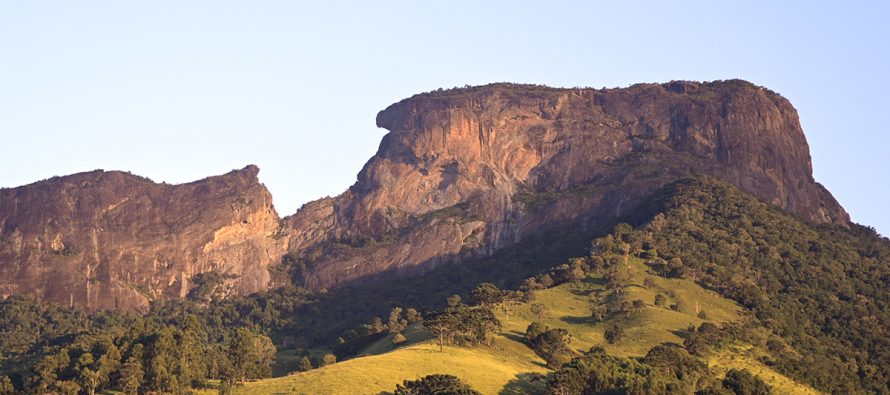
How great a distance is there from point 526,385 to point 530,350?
1924 centimetres

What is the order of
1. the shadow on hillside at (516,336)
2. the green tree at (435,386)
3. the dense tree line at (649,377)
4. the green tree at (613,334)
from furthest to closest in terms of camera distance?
the green tree at (613,334), the shadow on hillside at (516,336), the dense tree line at (649,377), the green tree at (435,386)

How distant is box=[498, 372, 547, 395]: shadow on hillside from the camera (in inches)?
4766

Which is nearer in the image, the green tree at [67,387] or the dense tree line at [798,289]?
the green tree at [67,387]

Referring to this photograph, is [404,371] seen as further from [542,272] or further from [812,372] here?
[542,272]

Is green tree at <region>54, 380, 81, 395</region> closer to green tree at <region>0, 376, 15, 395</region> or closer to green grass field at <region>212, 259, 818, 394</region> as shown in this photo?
green tree at <region>0, 376, 15, 395</region>

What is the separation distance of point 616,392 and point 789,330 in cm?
5486

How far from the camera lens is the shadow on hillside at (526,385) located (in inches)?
4766

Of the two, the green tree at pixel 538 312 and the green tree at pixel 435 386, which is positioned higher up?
the green tree at pixel 538 312

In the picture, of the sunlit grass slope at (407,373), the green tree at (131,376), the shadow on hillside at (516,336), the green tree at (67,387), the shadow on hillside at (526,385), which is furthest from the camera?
the shadow on hillside at (516,336)

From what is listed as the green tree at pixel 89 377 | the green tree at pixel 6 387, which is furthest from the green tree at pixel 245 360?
the green tree at pixel 6 387

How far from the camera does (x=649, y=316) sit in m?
157

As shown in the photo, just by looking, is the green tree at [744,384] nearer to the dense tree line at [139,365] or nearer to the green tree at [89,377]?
the dense tree line at [139,365]

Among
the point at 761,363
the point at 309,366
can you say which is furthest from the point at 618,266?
the point at 309,366

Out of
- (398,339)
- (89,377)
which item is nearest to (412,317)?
(398,339)
